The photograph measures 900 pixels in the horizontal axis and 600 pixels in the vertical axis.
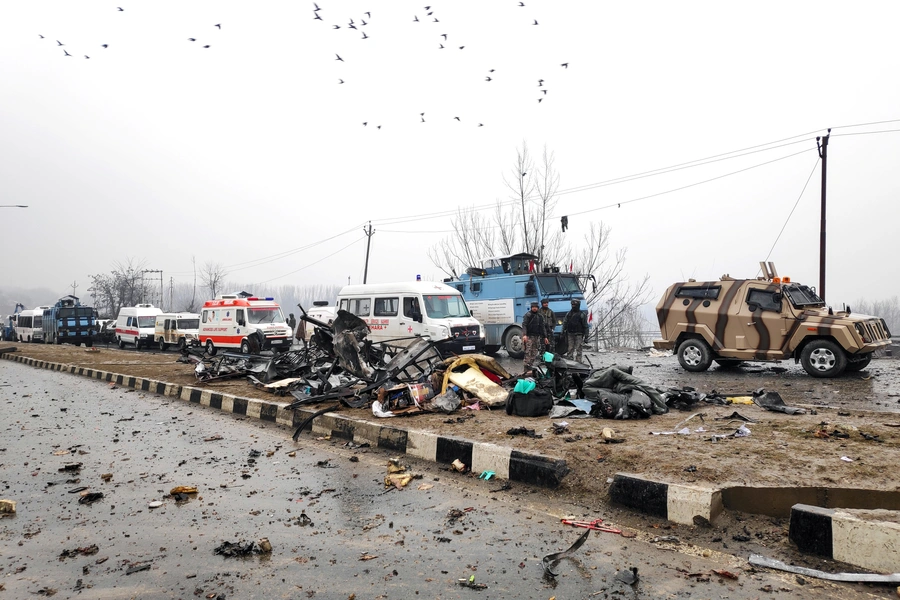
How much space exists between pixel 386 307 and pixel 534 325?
5.14 m

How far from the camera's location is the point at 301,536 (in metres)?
3.39

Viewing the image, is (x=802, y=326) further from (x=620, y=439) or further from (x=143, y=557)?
(x=143, y=557)

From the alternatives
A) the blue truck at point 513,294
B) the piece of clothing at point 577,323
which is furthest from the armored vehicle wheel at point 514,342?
the piece of clothing at point 577,323

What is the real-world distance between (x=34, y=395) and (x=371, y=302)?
828 centimetres

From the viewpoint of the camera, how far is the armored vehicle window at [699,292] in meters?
11.6

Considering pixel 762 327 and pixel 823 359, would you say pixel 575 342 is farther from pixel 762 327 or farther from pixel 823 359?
pixel 823 359

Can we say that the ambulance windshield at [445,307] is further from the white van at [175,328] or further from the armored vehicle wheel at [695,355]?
the white van at [175,328]

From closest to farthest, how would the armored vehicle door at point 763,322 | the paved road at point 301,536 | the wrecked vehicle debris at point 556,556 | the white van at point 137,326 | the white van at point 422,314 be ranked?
1. the paved road at point 301,536
2. the wrecked vehicle debris at point 556,556
3. the armored vehicle door at point 763,322
4. the white van at point 422,314
5. the white van at point 137,326

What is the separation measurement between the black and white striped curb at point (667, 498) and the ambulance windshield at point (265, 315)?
730 inches

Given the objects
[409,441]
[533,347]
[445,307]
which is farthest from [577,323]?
[409,441]

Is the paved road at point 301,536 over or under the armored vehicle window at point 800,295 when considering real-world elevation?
under

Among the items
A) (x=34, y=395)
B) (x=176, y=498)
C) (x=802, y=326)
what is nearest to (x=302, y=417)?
(x=176, y=498)

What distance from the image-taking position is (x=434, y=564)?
2971 millimetres

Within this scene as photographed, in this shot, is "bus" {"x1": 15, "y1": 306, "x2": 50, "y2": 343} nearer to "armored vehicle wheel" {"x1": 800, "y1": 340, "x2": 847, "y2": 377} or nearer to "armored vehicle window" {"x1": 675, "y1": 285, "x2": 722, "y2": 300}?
"armored vehicle window" {"x1": 675, "y1": 285, "x2": 722, "y2": 300}
